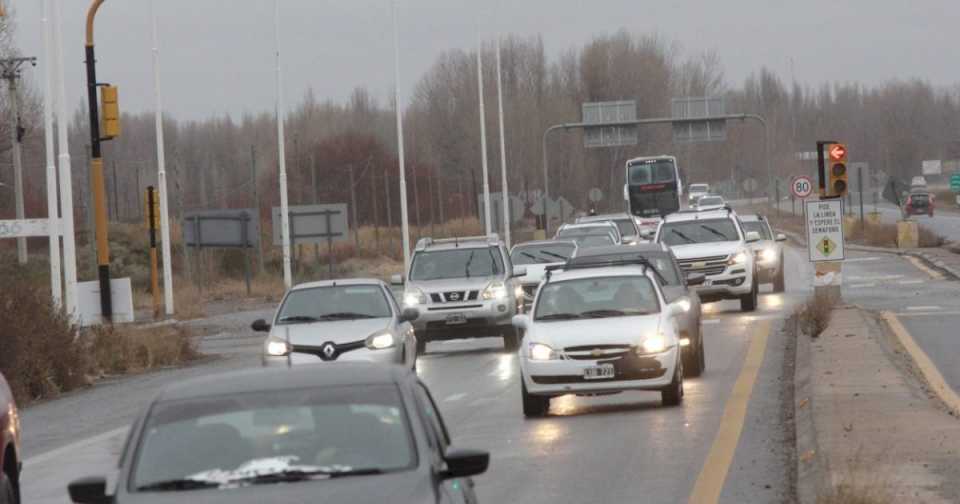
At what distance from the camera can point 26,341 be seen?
84.3ft

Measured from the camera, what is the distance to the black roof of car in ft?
25.1

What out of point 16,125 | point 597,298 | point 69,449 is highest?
point 16,125

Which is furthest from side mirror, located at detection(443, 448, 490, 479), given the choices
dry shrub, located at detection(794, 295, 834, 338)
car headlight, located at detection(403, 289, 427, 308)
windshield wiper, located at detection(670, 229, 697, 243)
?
windshield wiper, located at detection(670, 229, 697, 243)

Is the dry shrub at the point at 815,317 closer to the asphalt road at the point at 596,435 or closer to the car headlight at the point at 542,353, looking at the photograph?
the asphalt road at the point at 596,435

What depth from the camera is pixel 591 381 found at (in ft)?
59.1

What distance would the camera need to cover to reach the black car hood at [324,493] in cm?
685

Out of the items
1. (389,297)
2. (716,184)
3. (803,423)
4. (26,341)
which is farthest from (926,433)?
(716,184)

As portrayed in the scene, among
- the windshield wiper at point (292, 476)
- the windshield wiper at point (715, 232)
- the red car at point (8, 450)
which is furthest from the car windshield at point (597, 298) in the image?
the windshield wiper at point (715, 232)

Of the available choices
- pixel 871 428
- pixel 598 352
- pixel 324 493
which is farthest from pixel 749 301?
pixel 324 493

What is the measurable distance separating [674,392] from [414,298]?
1211cm

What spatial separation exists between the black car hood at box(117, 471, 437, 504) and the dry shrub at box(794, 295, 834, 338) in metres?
20.3

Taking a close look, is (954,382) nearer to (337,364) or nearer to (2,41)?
(337,364)

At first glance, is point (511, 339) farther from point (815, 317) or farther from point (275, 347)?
point (275, 347)

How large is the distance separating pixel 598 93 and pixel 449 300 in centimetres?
9315
